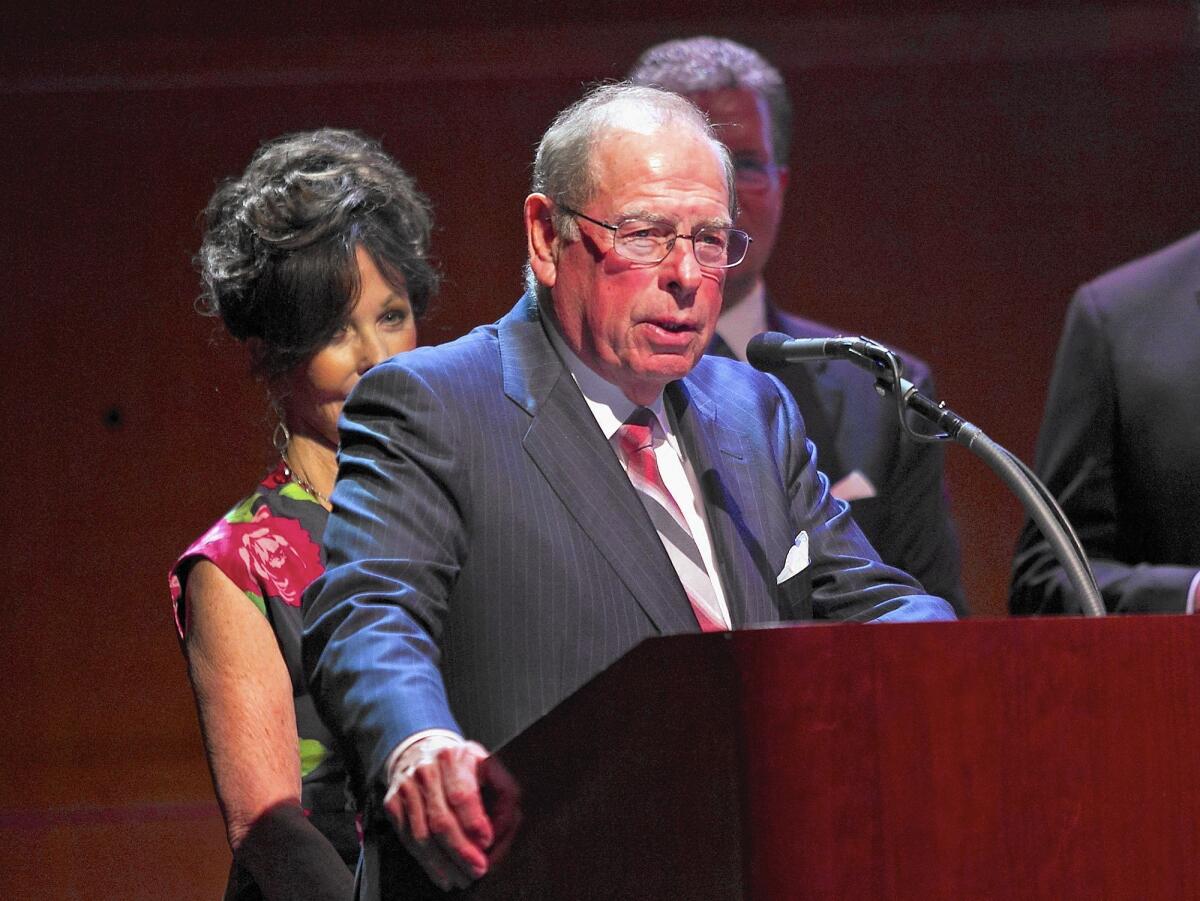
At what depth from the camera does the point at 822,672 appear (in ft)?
3.72

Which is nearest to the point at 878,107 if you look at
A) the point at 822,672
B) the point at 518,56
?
the point at 518,56

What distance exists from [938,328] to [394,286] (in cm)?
234

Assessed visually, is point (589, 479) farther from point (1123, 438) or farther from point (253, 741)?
point (1123, 438)

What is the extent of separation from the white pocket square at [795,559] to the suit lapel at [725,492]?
0.04 metres

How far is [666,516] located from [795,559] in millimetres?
164

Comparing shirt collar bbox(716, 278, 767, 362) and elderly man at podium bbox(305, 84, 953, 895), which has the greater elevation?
elderly man at podium bbox(305, 84, 953, 895)

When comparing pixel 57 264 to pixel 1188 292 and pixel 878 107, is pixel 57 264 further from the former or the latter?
pixel 1188 292

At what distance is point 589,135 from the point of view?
67.8 inches

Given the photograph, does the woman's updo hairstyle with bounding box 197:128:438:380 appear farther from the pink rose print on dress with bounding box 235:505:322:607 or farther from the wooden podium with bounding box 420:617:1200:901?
the wooden podium with bounding box 420:617:1200:901

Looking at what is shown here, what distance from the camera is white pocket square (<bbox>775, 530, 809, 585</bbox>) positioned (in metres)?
1.70

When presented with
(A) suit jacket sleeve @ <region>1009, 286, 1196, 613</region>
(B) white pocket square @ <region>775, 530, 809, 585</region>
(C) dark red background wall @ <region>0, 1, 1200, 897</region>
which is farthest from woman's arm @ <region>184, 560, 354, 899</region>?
(C) dark red background wall @ <region>0, 1, 1200, 897</region>

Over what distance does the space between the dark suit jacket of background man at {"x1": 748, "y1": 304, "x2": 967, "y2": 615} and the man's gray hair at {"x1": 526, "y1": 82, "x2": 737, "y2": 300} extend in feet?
2.98

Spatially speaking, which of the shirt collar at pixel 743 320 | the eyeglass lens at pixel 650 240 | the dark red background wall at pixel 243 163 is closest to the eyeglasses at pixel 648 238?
the eyeglass lens at pixel 650 240

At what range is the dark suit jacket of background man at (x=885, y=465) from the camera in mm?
2605
